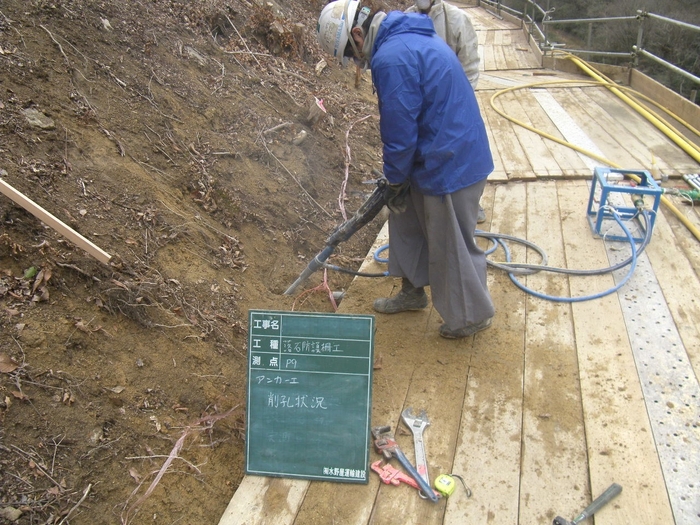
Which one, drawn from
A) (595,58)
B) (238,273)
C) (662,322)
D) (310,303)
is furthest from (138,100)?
(595,58)

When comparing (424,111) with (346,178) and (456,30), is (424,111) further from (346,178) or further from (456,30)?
(346,178)

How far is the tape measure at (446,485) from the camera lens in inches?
84.3

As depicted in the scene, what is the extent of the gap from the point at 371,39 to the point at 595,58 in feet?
55.8

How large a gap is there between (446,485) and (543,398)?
0.71 meters

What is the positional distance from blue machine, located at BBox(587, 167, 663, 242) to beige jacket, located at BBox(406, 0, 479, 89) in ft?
3.91

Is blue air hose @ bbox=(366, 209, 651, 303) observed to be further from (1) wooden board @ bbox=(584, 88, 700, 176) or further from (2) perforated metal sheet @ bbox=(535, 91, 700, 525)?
(1) wooden board @ bbox=(584, 88, 700, 176)

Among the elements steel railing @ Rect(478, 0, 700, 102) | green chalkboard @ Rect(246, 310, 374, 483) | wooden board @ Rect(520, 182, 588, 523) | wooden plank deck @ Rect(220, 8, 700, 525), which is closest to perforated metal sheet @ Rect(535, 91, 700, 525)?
wooden plank deck @ Rect(220, 8, 700, 525)

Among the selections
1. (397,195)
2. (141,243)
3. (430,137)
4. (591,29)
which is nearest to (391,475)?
(397,195)

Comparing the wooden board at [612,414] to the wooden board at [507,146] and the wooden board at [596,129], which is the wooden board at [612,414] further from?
the wooden board at [596,129]

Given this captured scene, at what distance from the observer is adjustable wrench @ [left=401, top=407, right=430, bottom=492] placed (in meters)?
2.24

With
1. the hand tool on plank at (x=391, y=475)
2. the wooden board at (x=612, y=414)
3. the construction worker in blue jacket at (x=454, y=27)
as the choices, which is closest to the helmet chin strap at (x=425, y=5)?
the construction worker in blue jacket at (x=454, y=27)

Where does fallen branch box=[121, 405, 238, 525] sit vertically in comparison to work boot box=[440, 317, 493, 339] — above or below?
below

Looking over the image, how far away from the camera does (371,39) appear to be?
100 inches

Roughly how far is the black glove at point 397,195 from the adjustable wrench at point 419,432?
100 cm
